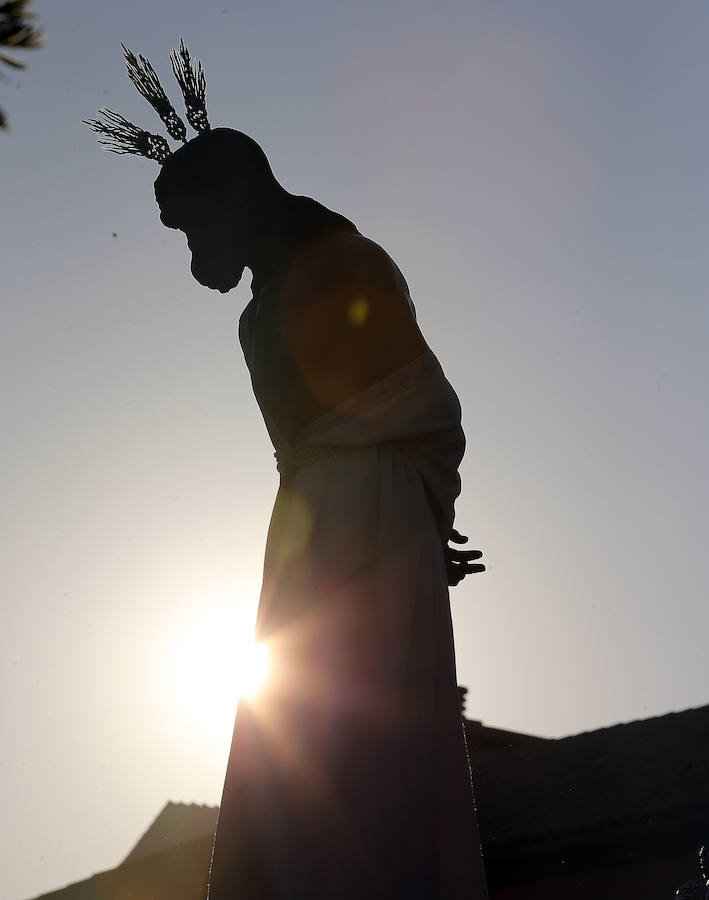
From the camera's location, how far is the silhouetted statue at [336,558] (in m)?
2.69

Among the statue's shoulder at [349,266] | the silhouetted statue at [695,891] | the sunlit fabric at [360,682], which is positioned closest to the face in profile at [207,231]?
the statue's shoulder at [349,266]

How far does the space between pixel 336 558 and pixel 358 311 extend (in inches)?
33.0

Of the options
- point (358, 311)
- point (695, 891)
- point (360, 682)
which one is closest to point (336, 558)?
point (360, 682)

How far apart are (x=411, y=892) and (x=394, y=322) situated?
1.76 meters

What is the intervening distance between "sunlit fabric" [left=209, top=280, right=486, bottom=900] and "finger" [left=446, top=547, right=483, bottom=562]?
7 centimetres

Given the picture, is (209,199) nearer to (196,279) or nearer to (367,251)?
(196,279)

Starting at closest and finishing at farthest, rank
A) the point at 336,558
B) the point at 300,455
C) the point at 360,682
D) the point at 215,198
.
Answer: the point at 360,682 < the point at 336,558 < the point at 300,455 < the point at 215,198

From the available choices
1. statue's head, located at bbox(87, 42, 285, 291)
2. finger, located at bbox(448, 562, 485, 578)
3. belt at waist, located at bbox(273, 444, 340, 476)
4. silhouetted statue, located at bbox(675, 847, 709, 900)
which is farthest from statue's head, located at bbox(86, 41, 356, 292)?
silhouetted statue, located at bbox(675, 847, 709, 900)

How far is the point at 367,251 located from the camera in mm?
Result: 3539

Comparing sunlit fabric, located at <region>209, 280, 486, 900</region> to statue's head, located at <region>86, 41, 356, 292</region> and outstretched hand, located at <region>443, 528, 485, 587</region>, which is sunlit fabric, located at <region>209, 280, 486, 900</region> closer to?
outstretched hand, located at <region>443, 528, 485, 587</region>

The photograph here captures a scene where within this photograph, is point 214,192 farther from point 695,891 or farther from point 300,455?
point 695,891

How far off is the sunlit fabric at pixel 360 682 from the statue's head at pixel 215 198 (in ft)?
2.30

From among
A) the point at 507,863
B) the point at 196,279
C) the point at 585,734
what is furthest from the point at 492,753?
the point at 196,279

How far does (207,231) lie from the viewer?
11.9 feet
